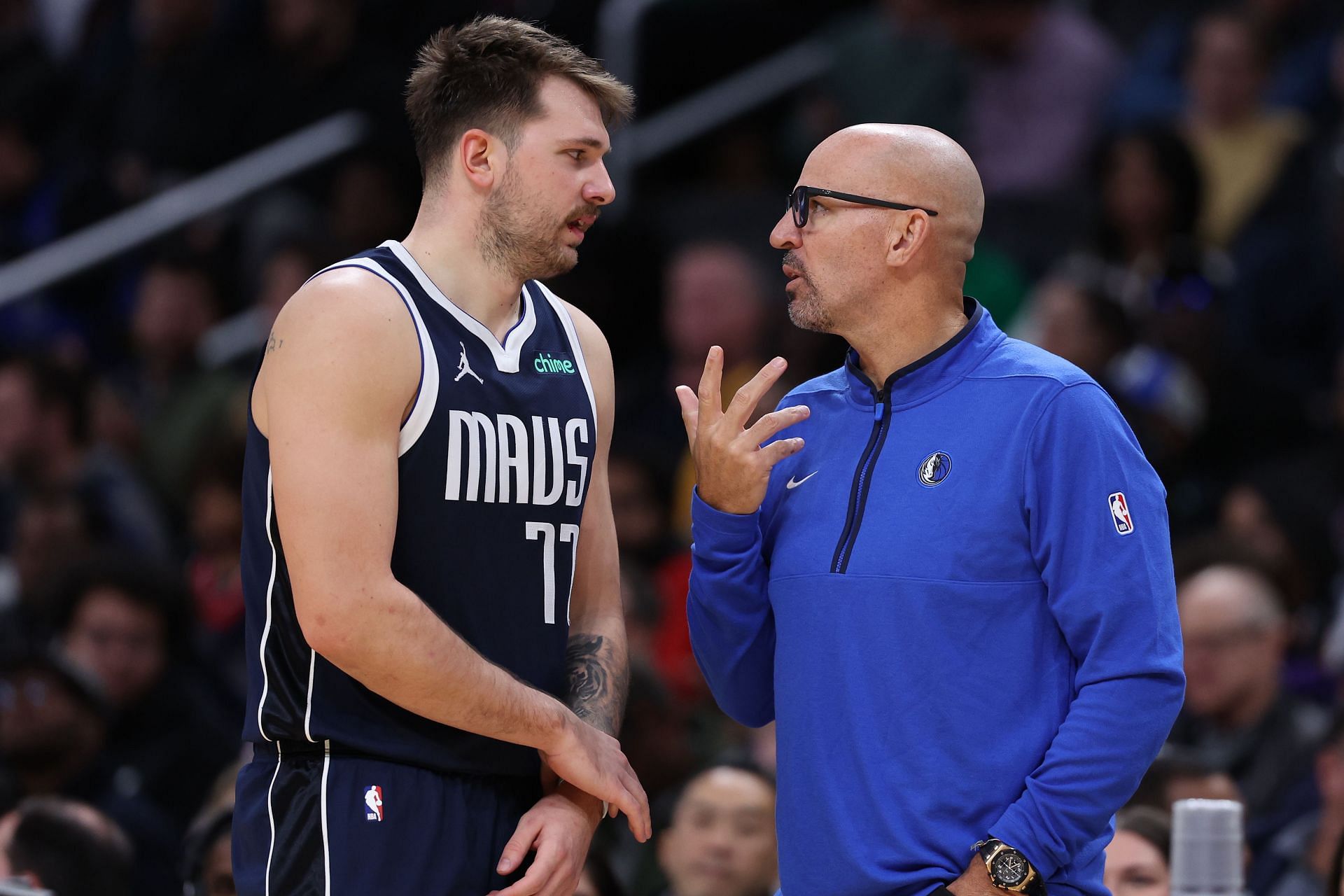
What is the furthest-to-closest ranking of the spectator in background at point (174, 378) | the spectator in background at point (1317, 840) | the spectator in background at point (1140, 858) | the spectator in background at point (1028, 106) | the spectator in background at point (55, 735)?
the spectator in background at point (174, 378) < the spectator in background at point (1028, 106) < the spectator in background at point (55, 735) < the spectator in background at point (1317, 840) < the spectator in background at point (1140, 858)

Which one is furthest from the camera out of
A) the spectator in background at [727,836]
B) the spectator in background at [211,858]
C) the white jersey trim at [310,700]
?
the spectator in background at [727,836]

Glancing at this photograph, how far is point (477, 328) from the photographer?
3.46m

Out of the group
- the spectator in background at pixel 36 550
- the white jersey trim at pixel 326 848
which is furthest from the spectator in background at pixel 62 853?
the spectator in background at pixel 36 550

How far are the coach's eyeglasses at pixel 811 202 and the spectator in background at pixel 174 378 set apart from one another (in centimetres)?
588

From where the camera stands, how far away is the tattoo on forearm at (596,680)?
3596mm

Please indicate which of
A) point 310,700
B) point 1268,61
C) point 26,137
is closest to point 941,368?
point 310,700

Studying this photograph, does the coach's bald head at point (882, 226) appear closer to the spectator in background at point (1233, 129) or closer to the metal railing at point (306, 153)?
the spectator in background at point (1233, 129)

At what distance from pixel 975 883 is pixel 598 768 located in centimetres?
69

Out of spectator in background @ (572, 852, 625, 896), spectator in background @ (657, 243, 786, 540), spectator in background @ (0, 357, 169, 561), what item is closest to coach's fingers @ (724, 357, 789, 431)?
spectator in background @ (572, 852, 625, 896)

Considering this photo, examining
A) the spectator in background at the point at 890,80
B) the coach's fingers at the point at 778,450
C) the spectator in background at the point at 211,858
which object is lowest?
the spectator in background at the point at 211,858

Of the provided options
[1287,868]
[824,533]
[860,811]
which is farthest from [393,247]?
[1287,868]

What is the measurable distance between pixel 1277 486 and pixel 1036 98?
101 inches

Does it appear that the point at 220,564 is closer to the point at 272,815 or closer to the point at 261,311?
the point at 261,311

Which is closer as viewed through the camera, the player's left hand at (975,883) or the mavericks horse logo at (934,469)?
the player's left hand at (975,883)
